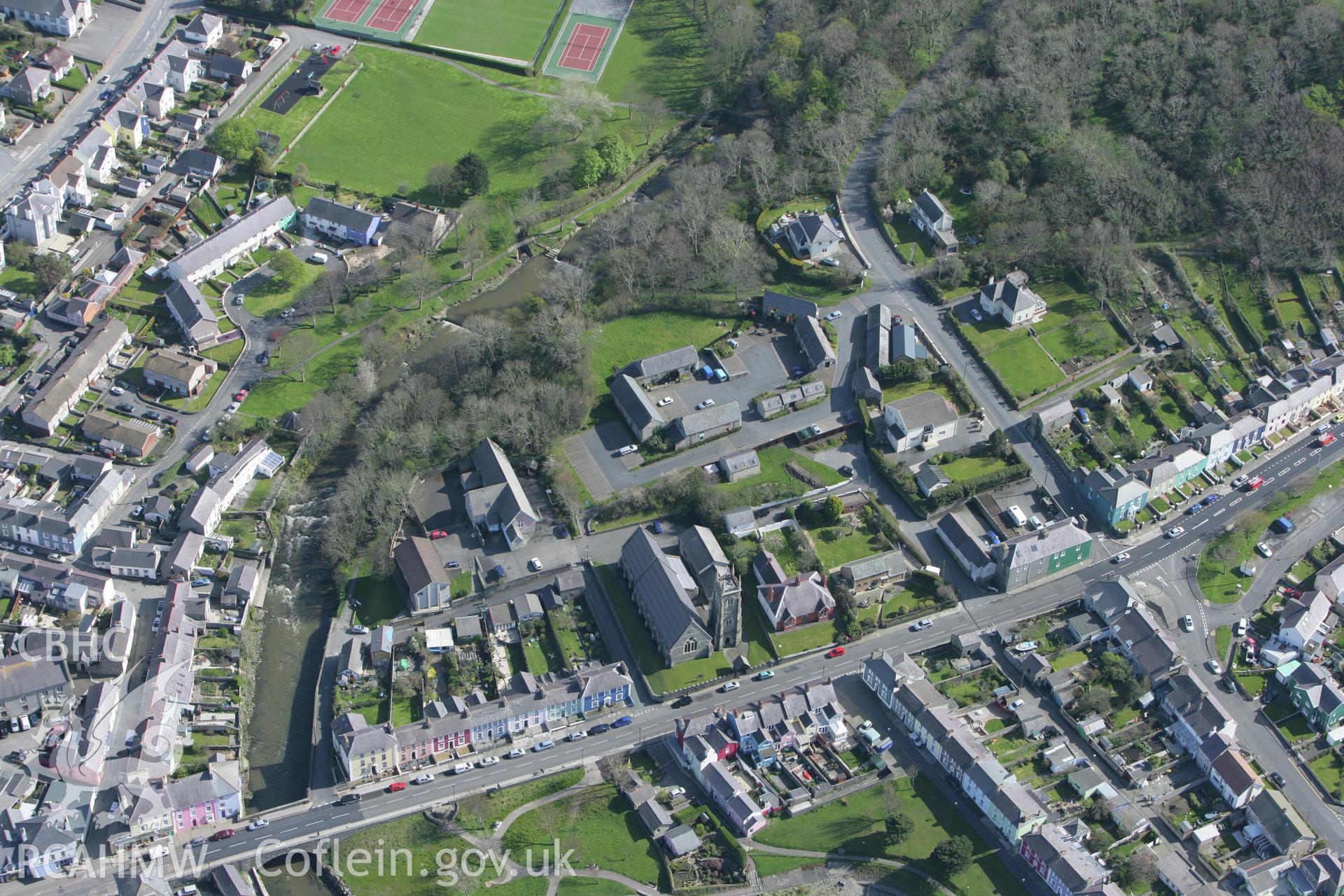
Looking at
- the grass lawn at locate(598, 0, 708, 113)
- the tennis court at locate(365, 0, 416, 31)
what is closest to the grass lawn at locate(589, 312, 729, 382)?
the grass lawn at locate(598, 0, 708, 113)

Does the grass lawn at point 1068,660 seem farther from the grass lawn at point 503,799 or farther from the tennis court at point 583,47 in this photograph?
Answer: the tennis court at point 583,47

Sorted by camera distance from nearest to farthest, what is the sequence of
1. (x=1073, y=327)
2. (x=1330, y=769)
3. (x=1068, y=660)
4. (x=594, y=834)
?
(x=594, y=834)
(x=1330, y=769)
(x=1068, y=660)
(x=1073, y=327)

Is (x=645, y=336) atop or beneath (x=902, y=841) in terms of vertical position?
atop

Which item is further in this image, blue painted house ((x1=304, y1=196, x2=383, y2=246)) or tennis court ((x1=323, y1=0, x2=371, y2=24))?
tennis court ((x1=323, y1=0, x2=371, y2=24))

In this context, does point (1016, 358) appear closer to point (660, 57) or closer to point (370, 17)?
point (660, 57)

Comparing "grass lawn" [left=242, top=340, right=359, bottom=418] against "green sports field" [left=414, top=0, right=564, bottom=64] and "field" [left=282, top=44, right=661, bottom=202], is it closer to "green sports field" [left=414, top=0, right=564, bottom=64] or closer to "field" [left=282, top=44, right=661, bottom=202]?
"field" [left=282, top=44, right=661, bottom=202]

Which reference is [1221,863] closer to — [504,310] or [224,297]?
[504,310]

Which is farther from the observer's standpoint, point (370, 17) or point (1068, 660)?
point (370, 17)

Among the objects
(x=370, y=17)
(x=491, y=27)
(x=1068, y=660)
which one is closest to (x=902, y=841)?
(x=1068, y=660)
